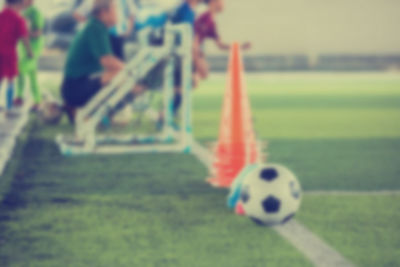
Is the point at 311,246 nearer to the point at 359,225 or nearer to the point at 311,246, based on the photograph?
the point at 311,246

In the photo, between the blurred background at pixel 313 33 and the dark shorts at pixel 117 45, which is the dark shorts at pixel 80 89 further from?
the blurred background at pixel 313 33

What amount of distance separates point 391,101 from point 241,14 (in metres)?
11.0

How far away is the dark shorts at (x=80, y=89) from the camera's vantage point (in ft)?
24.6

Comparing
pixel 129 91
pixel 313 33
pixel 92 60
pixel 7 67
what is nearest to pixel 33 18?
pixel 7 67

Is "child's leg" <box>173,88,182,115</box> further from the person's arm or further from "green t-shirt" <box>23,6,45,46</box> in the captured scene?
"green t-shirt" <box>23,6,45,46</box>

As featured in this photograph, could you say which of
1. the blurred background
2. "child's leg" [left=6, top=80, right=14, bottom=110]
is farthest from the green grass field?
the blurred background

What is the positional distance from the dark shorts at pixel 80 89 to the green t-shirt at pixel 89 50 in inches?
2.6

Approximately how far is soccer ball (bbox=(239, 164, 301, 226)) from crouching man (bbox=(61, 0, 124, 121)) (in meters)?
3.16

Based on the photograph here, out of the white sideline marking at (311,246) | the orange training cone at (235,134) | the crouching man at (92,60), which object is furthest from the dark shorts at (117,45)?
the white sideline marking at (311,246)

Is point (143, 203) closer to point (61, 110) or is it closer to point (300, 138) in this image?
point (300, 138)

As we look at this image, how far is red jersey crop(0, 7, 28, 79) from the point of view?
8938 mm

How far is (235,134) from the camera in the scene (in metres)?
5.41

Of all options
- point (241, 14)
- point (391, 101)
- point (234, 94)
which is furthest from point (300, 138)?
point (241, 14)

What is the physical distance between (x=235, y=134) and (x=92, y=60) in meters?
2.65
